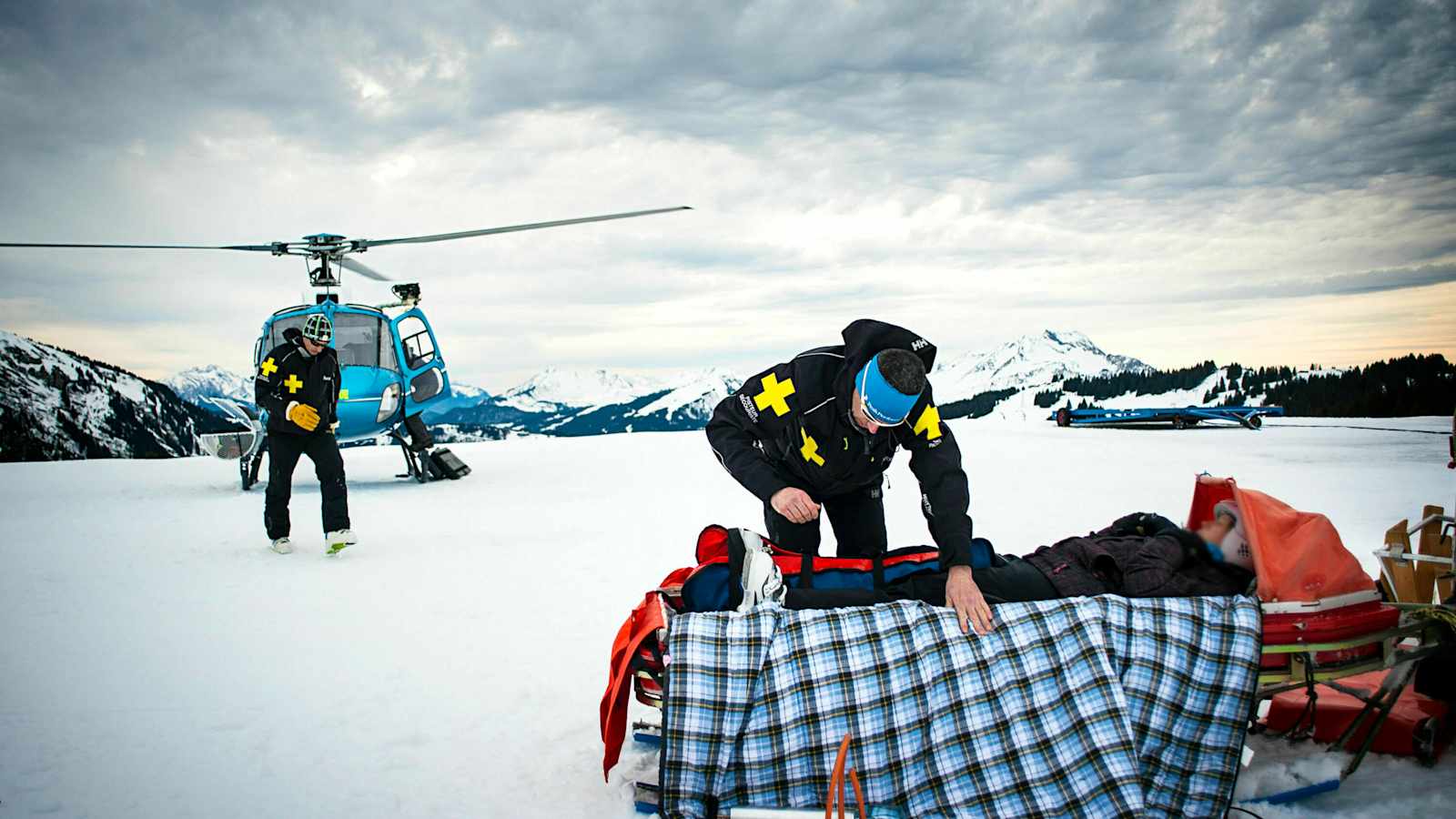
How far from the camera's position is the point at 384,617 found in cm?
497

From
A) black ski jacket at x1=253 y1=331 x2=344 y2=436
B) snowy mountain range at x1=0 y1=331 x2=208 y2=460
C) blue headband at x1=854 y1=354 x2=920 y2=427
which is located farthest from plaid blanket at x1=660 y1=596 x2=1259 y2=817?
snowy mountain range at x1=0 y1=331 x2=208 y2=460

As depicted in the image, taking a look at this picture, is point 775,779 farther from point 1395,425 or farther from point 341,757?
point 1395,425

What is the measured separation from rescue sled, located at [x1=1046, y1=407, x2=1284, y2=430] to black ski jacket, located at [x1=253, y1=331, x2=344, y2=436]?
17.2 metres

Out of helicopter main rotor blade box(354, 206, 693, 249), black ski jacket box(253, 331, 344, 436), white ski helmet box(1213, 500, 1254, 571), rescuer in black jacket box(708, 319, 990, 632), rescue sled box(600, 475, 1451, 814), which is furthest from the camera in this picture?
helicopter main rotor blade box(354, 206, 693, 249)

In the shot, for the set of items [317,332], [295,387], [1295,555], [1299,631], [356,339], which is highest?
[356,339]

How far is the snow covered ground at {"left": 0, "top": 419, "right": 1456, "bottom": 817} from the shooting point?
2.92 m

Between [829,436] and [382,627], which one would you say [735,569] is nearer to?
[829,436]

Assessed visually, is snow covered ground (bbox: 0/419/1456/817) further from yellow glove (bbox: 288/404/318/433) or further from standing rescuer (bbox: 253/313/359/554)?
yellow glove (bbox: 288/404/318/433)

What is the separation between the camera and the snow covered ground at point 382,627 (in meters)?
2.92

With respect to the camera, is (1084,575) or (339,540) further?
(339,540)

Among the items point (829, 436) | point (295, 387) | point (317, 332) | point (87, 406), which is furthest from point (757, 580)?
point (87, 406)

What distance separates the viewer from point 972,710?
105 inches

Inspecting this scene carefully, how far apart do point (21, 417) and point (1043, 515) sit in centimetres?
6819

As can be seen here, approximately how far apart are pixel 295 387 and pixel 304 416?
10.4 inches
